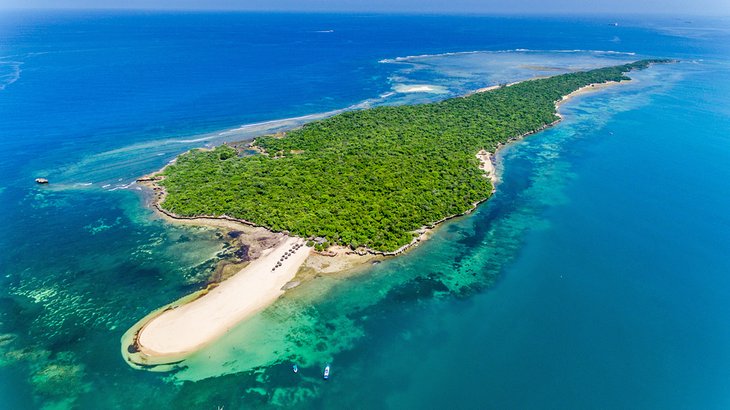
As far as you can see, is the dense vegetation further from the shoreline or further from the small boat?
the small boat

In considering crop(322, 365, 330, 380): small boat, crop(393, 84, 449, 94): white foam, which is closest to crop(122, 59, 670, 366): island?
crop(322, 365, 330, 380): small boat

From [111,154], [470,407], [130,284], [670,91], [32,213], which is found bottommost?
[470,407]

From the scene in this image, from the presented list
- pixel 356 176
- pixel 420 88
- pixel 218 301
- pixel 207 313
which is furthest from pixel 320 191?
pixel 420 88

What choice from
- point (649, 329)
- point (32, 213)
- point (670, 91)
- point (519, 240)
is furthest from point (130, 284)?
point (670, 91)

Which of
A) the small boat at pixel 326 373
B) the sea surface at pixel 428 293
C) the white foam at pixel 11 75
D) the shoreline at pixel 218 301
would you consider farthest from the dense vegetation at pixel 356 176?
the white foam at pixel 11 75

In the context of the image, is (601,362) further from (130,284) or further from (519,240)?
(130,284)

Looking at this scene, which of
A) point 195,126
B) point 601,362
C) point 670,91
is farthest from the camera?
point 670,91

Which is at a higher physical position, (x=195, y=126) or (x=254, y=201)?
(x=195, y=126)
